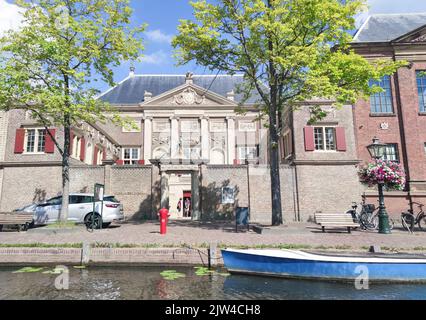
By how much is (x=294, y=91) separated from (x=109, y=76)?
915 centimetres

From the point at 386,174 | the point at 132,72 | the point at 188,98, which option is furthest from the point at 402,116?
the point at 132,72

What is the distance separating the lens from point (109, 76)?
1407 cm

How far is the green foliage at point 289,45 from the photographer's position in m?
10.7

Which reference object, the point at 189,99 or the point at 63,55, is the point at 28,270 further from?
the point at 189,99

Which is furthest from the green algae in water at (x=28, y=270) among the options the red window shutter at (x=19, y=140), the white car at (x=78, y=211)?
the red window shutter at (x=19, y=140)

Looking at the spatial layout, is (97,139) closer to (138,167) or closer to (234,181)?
(138,167)

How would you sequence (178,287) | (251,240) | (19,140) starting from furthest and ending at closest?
(19,140) → (251,240) → (178,287)

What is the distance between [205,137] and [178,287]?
27079 millimetres

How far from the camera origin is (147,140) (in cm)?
3247

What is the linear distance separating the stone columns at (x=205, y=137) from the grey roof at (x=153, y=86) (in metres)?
5.07

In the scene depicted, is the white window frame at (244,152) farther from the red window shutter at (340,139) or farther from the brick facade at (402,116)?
the red window shutter at (340,139)

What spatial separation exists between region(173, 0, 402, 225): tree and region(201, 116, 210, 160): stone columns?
19.0 metres

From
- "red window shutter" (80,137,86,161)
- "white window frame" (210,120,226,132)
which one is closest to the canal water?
"red window shutter" (80,137,86,161)
